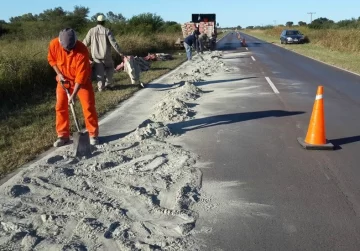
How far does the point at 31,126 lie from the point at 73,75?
202 centimetres

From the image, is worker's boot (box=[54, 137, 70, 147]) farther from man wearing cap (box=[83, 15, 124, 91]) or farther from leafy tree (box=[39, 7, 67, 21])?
leafy tree (box=[39, 7, 67, 21])

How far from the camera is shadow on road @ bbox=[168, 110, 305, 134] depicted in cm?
768

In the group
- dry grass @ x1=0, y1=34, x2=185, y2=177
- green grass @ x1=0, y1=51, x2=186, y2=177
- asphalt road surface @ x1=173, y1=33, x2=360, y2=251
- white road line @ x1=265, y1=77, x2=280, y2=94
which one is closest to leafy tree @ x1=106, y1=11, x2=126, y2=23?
dry grass @ x1=0, y1=34, x2=185, y2=177

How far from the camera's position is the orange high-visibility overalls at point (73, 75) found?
6109mm

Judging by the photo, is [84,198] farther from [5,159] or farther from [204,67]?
[204,67]

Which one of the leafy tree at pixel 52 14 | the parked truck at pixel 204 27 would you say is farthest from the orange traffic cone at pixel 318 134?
the leafy tree at pixel 52 14

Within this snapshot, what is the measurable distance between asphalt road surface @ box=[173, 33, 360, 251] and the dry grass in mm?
2386

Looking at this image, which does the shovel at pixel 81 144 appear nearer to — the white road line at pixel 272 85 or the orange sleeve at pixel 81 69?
the orange sleeve at pixel 81 69

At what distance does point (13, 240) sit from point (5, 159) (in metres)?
2.40

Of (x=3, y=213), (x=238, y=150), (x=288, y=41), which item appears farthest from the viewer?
(x=288, y=41)

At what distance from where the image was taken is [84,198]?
4449 millimetres

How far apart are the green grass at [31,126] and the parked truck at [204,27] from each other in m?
19.2

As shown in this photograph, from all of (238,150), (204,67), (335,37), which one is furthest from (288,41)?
(238,150)

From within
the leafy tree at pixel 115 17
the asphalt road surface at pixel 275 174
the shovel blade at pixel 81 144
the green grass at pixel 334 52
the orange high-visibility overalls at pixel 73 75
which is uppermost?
the leafy tree at pixel 115 17
